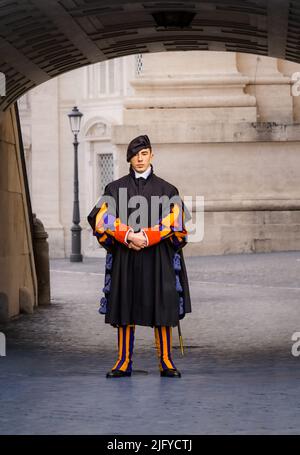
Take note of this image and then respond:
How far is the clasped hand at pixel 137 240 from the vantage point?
10516 millimetres

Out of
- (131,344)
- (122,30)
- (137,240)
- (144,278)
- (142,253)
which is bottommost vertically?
(131,344)

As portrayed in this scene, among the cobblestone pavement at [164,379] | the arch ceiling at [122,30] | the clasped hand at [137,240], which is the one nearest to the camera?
A: the cobblestone pavement at [164,379]

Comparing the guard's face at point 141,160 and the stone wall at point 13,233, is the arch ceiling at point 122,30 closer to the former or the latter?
the stone wall at point 13,233

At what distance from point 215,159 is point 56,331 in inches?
542

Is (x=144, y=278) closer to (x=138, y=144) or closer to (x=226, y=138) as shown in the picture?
(x=138, y=144)

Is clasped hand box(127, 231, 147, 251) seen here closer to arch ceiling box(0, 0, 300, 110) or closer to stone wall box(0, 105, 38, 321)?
arch ceiling box(0, 0, 300, 110)

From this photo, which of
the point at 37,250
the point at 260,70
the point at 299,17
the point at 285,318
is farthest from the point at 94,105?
the point at 299,17

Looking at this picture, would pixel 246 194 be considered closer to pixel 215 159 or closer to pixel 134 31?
pixel 215 159

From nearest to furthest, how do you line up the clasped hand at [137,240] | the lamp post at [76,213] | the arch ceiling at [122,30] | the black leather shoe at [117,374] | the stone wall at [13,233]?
1. the clasped hand at [137,240]
2. the black leather shoe at [117,374]
3. the arch ceiling at [122,30]
4. the stone wall at [13,233]
5. the lamp post at [76,213]

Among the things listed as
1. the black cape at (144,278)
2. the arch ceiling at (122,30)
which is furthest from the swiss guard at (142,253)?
the arch ceiling at (122,30)

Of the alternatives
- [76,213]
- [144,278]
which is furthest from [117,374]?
[76,213]

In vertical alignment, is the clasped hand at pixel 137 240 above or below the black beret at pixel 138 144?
below

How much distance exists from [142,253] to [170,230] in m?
0.31

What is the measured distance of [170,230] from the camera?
10609 mm
